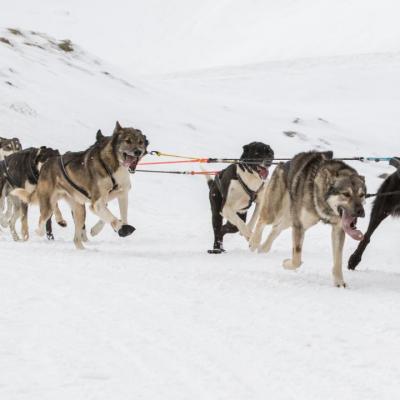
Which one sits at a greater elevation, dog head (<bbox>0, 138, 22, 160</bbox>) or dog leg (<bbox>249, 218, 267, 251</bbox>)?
dog head (<bbox>0, 138, 22, 160</bbox>)

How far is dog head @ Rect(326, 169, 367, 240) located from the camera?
4242mm

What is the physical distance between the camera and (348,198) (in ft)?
14.0

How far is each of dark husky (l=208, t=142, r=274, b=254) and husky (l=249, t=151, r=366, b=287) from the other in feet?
3.51

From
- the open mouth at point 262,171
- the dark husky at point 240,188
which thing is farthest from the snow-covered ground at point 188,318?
the open mouth at point 262,171

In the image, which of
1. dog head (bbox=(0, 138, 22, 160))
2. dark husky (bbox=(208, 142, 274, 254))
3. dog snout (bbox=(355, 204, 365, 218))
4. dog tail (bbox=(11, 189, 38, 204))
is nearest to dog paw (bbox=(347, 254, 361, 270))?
dog snout (bbox=(355, 204, 365, 218))

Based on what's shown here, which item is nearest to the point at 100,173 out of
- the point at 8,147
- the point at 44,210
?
the point at 44,210

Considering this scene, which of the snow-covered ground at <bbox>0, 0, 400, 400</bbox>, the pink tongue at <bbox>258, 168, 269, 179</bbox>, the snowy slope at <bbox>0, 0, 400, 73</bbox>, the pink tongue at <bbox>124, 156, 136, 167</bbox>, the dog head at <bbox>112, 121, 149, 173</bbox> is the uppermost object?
the snowy slope at <bbox>0, 0, 400, 73</bbox>

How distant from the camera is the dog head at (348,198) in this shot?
13.9ft

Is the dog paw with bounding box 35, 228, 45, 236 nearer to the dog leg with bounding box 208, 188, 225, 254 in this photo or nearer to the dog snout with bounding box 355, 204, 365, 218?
the dog leg with bounding box 208, 188, 225, 254

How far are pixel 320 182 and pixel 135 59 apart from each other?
148 feet

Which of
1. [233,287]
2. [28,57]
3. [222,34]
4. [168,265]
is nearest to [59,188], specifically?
[168,265]

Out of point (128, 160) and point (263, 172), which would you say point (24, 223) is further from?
point (263, 172)

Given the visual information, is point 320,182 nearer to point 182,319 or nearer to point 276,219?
point 276,219

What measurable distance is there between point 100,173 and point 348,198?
3028 mm
